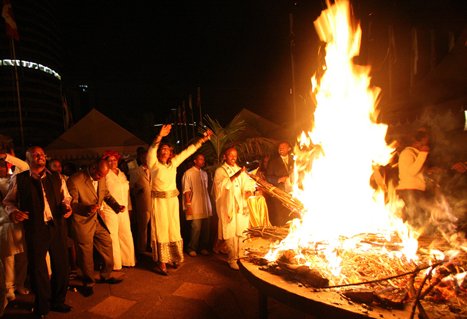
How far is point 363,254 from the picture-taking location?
338 centimetres

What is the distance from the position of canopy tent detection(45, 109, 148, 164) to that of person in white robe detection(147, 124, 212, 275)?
680 cm

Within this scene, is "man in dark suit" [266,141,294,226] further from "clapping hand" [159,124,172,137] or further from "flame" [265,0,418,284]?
"clapping hand" [159,124,172,137]

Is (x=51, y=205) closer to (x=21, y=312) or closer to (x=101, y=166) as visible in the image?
(x=101, y=166)

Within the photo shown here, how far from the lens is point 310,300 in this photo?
2.52 metres

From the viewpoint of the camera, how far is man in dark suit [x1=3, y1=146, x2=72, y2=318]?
3902mm

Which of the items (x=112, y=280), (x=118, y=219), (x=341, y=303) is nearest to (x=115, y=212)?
(x=118, y=219)

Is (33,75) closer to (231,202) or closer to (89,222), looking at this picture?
(89,222)

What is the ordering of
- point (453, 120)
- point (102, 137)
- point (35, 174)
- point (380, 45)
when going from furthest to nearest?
1. point (102, 137)
2. point (380, 45)
3. point (453, 120)
4. point (35, 174)

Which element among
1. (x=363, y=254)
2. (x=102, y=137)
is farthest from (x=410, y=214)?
(x=102, y=137)

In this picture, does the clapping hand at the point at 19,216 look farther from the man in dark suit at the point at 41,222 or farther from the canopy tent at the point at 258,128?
the canopy tent at the point at 258,128

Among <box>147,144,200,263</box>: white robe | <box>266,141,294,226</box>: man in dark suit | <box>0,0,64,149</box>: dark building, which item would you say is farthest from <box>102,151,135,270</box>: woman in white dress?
<box>0,0,64,149</box>: dark building

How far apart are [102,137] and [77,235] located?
7525mm

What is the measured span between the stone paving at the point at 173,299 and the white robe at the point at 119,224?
11.7 inches

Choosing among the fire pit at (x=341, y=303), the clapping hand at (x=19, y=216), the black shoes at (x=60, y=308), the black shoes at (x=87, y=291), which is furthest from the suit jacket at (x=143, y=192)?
the fire pit at (x=341, y=303)
